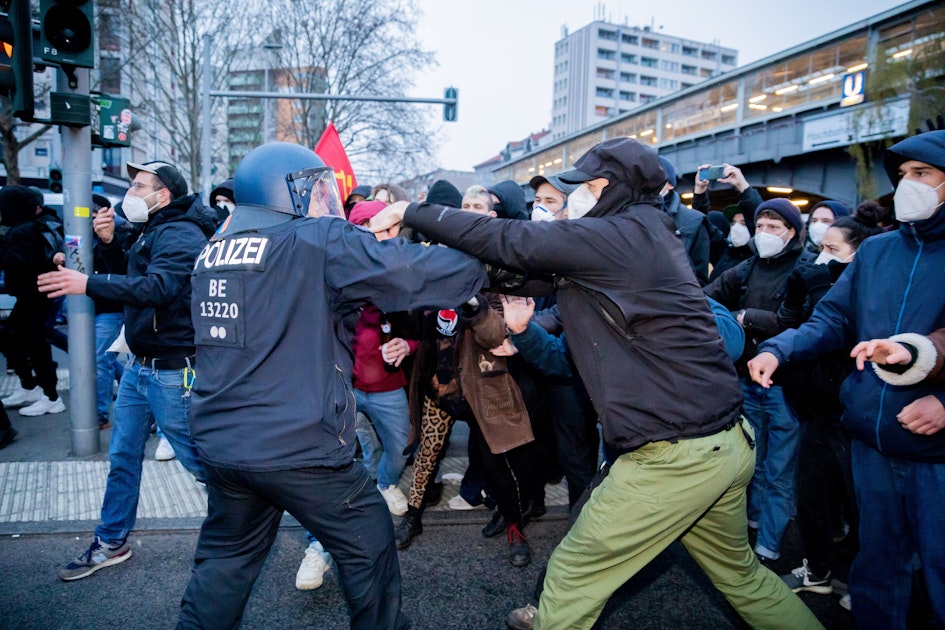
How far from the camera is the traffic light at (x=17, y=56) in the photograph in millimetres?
4293

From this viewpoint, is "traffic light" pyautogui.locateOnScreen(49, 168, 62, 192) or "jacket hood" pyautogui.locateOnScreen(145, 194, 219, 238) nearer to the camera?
"jacket hood" pyautogui.locateOnScreen(145, 194, 219, 238)

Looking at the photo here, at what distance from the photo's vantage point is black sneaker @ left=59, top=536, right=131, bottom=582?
3.38 meters

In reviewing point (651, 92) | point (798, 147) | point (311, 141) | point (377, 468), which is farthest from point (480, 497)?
point (651, 92)

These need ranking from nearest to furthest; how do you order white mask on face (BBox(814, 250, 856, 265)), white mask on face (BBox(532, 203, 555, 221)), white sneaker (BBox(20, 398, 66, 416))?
white mask on face (BBox(814, 250, 856, 265)), white mask on face (BBox(532, 203, 555, 221)), white sneaker (BBox(20, 398, 66, 416))

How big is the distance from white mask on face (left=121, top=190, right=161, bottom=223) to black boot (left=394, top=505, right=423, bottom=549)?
7.79 ft

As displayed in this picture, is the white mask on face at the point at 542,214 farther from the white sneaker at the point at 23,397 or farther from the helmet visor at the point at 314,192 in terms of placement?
the white sneaker at the point at 23,397

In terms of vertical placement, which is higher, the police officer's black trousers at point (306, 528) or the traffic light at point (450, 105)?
the traffic light at point (450, 105)

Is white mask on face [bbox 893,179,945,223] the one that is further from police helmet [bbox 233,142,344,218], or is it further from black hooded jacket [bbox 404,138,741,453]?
police helmet [bbox 233,142,344,218]

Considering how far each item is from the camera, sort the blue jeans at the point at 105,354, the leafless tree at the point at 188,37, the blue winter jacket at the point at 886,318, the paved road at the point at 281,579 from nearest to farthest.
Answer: the blue winter jacket at the point at 886,318, the paved road at the point at 281,579, the blue jeans at the point at 105,354, the leafless tree at the point at 188,37

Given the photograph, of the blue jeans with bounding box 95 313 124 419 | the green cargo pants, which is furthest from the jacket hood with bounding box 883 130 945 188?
the blue jeans with bounding box 95 313 124 419

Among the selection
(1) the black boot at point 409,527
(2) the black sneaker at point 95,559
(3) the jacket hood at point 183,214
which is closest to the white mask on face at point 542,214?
(3) the jacket hood at point 183,214

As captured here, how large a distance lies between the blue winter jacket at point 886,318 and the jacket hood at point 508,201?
216 cm

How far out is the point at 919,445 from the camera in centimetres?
240

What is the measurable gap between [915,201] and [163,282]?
3408mm
